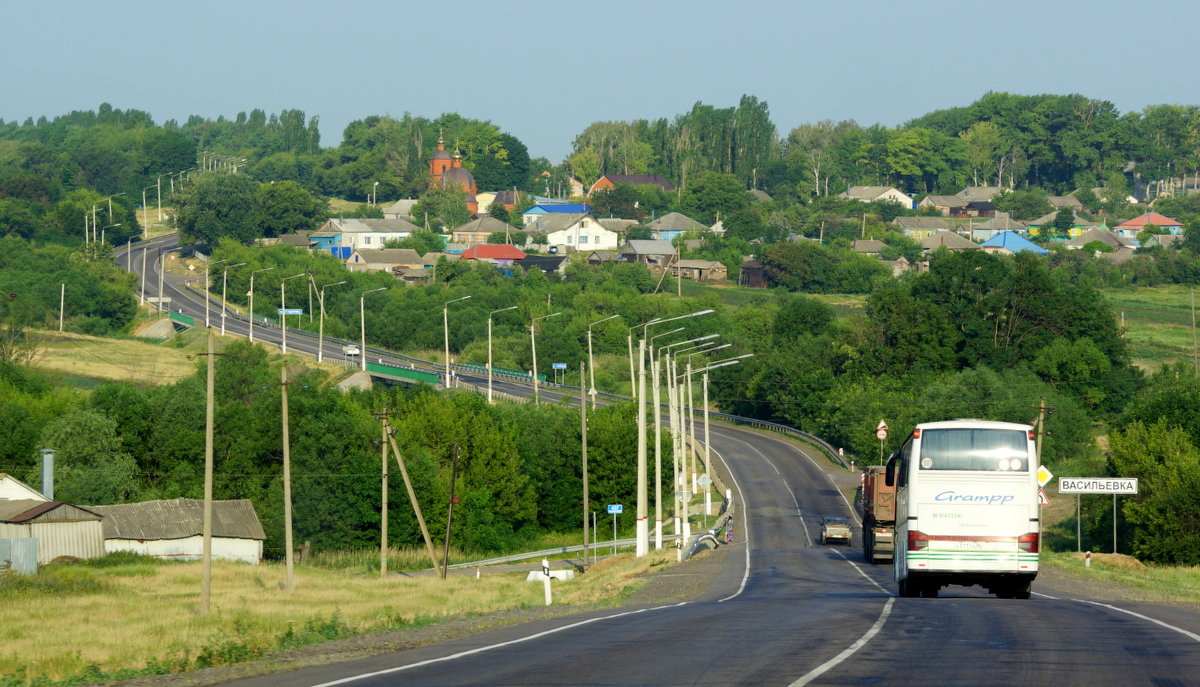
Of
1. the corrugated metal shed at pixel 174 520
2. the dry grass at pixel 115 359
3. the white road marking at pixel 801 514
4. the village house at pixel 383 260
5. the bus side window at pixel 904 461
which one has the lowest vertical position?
the white road marking at pixel 801 514

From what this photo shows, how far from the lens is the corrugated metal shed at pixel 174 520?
7369cm

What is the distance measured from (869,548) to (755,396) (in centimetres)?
7148

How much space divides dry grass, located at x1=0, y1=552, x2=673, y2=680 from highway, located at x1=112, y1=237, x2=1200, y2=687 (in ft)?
12.0

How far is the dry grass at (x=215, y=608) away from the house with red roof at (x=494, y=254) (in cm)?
12764

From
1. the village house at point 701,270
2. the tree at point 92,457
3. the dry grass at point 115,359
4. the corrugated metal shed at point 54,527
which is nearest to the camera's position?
the corrugated metal shed at point 54,527

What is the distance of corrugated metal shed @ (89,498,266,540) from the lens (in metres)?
73.7

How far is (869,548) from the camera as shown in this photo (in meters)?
56.0

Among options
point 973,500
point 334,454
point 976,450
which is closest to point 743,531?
point 334,454

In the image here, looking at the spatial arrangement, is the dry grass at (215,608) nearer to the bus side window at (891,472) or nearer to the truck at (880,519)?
the bus side window at (891,472)

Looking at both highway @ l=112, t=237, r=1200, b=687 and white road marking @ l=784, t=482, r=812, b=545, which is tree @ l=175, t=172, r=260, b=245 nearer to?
white road marking @ l=784, t=482, r=812, b=545

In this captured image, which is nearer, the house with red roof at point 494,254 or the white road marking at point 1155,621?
the white road marking at point 1155,621

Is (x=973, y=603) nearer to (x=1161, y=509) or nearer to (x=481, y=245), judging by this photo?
(x=1161, y=509)

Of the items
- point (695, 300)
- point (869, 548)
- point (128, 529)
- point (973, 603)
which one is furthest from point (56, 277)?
point (973, 603)

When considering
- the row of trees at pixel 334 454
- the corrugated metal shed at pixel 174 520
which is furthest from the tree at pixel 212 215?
the corrugated metal shed at pixel 174 520
